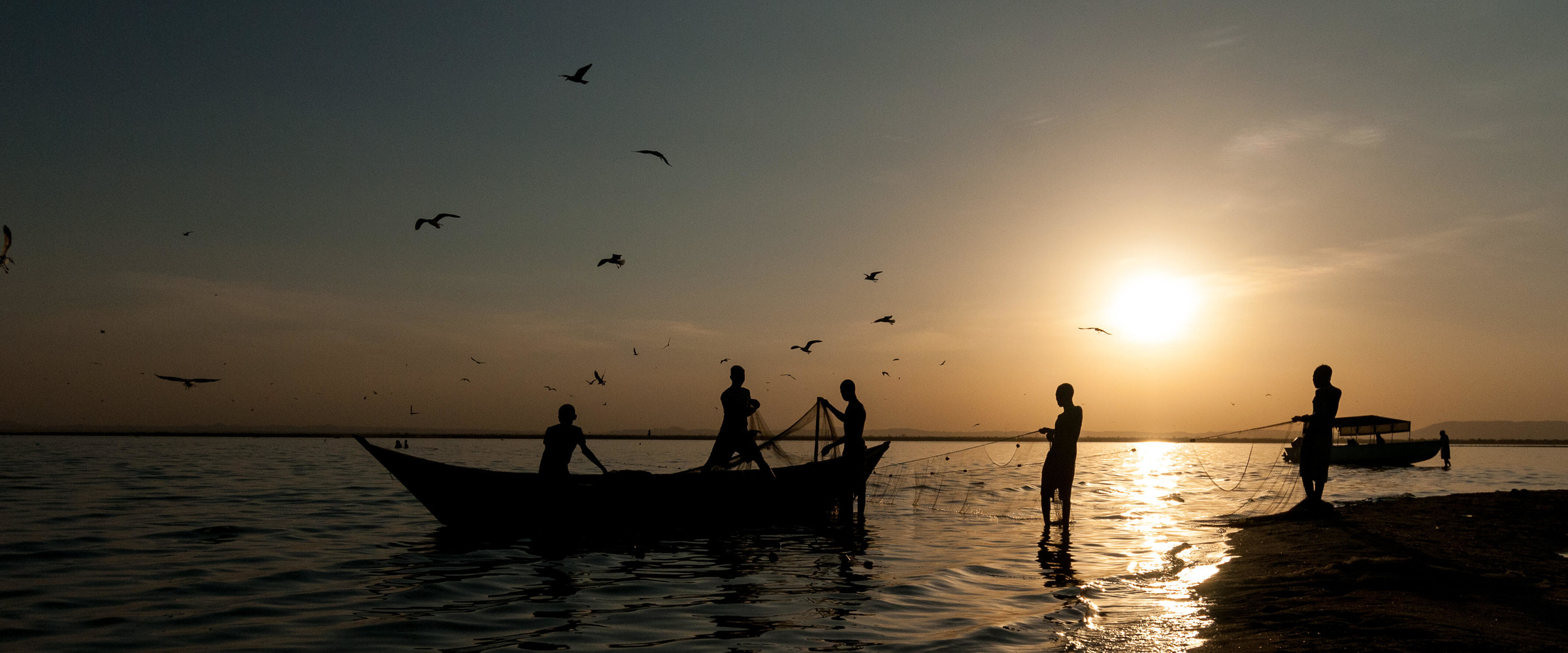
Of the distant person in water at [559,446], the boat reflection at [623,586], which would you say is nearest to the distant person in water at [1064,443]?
the boat reflection at [623,586]

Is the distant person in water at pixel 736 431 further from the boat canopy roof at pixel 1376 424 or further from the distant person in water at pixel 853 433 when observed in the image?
the boat canopy roof at pixel 1376 424

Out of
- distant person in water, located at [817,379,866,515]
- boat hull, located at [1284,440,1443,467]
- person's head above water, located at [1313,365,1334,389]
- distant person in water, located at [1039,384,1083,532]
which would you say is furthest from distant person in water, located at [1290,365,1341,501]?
boat hull, located at [1284,440,1443,467]

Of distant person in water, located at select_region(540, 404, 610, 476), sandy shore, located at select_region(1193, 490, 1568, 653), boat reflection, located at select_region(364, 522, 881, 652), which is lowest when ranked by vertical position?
boat reflection, located at select_region(364, 522, 881, 652)

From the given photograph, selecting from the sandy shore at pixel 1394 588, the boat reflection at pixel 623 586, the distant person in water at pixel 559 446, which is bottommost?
the boat reflection at pixel 623 586

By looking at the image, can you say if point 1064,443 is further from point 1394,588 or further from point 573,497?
point 573,497

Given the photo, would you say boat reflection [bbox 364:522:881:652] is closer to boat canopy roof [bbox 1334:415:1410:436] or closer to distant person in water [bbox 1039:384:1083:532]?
distant person in water [bbox 1039:384:1083:532]

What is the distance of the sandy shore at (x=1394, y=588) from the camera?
609cm

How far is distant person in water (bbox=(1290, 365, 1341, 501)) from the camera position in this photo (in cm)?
1307

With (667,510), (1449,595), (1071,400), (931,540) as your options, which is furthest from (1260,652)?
(667,510)

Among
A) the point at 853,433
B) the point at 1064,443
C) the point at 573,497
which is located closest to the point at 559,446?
the point at 573,497

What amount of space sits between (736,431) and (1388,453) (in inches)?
1760

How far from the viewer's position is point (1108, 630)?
297 inches

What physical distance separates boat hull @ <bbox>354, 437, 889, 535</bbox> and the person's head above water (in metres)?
9.00

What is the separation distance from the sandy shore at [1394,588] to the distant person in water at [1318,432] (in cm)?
61
